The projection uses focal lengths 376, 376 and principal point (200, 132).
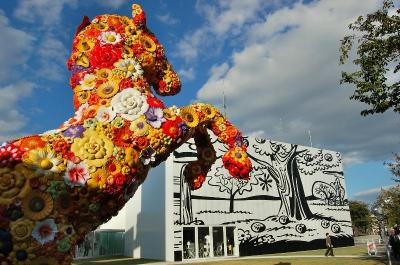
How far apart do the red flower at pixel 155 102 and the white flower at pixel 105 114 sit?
0.42m

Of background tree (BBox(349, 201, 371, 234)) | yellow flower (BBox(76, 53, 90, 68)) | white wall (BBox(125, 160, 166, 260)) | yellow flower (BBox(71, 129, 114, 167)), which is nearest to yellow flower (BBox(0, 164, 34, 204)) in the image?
yellow flower (BBox(71, 129, 114, 167))

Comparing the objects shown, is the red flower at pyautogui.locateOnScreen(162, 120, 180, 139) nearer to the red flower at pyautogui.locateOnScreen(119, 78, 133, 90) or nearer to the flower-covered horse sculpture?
the flower-covered horse sculpture

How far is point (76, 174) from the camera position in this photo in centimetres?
347

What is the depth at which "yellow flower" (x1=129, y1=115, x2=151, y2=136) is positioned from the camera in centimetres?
384

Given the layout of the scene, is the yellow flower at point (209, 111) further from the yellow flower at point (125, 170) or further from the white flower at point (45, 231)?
the white flower at point (45, 231)

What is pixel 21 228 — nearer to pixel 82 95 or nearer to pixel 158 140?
pixel 158 140

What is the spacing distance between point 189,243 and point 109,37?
1849cm

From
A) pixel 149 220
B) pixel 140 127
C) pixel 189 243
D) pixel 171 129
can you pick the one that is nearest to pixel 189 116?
pixel 171 129

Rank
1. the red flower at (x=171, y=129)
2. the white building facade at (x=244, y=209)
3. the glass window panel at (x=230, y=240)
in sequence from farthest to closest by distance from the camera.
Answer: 1. the glass window panel at (x=230, y=240)
2. the white building facade at (x=244, y=209)
3. the red flower at (x=171, y=129)

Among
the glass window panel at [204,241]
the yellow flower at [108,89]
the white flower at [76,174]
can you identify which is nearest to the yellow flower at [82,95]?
the yellow flower at [108,89]

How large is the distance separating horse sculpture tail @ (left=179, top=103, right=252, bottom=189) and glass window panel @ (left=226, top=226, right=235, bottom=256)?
19.0 meters

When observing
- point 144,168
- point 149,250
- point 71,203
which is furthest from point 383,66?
point 149,250

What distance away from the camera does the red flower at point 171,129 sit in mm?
4012

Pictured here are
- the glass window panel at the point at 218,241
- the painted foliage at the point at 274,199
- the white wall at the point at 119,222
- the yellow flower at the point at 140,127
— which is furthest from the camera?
the white wall at the point at 119,222
